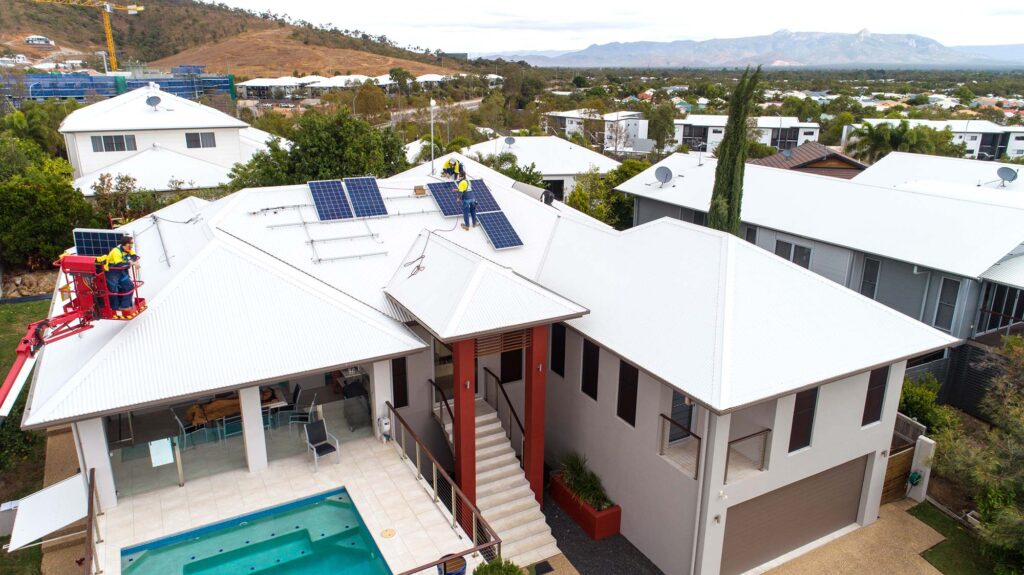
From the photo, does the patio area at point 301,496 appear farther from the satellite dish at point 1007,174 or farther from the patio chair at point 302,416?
the satellite dish at point 1007,174

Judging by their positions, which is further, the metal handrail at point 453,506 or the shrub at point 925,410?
the shrub at point 925,410

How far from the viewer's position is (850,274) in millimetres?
24312

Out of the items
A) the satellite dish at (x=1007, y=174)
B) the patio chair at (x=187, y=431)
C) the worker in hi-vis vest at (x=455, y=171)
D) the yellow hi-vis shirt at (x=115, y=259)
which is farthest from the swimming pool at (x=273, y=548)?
the satellite dish at (x=1007, y=174)

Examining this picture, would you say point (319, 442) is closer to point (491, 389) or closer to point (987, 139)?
point (491, 389)

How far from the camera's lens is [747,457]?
1432 centimetres

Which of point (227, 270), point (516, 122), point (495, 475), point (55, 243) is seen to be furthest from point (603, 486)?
point (516, 122)

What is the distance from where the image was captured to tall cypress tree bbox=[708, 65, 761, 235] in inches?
883

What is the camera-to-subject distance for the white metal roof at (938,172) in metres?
31.2

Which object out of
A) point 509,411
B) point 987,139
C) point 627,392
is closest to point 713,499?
point 627,392

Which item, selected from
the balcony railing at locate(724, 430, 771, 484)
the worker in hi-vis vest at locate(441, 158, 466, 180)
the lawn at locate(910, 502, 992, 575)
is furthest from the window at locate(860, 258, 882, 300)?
the worker in hi-vis vest at locate(441, 158, 466, 180)

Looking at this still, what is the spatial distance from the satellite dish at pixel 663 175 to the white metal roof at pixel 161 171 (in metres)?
24.5

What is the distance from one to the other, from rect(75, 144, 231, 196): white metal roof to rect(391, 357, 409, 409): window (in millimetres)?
26778

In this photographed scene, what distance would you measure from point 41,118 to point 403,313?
52631mm

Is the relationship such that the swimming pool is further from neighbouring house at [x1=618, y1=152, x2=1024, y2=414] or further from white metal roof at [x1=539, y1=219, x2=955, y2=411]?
neighbouring house at [x1=618, y1=152, x2=1024, y2=414]
